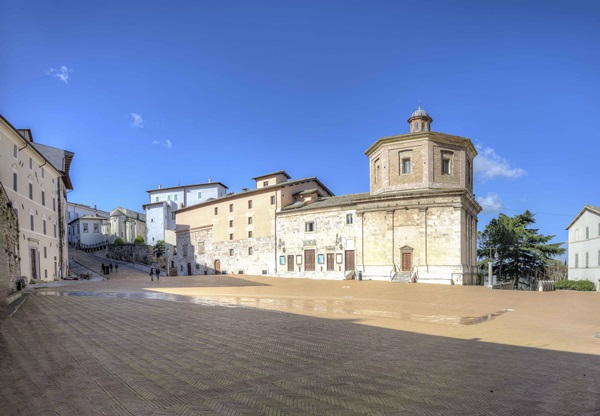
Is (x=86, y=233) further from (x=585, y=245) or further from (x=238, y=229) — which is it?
(x=585, y=245)

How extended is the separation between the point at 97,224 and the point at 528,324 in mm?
82240

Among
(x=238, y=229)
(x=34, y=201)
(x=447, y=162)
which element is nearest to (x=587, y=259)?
(x=447, y=162)

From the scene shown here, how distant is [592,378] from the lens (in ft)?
20.4

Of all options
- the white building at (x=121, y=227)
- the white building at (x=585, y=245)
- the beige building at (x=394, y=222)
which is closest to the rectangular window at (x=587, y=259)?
the white building at (x=585, y=245)

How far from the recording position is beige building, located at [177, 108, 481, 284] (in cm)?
3153

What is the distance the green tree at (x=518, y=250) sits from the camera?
4362 cm

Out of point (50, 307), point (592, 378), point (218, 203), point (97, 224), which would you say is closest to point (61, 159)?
point (218, 203)

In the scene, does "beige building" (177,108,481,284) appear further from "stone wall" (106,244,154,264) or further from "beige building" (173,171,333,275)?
"stone wall" (106,244,154,264)

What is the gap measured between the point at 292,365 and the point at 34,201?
103ft

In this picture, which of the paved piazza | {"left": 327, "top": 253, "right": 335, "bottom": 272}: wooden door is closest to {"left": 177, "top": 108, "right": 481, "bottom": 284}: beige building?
{"left": 327, "top": 253, "right": 335, "bottom": 272}: wooden door

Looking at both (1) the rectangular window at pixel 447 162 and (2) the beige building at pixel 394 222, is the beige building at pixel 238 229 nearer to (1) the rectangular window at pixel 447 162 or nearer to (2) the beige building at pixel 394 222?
(2) the beige building at pixel 394 222

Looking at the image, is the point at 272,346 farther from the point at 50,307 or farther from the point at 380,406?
the point at 50,307

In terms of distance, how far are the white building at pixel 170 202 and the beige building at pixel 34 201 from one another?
33.2 m

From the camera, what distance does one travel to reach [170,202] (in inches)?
2960
